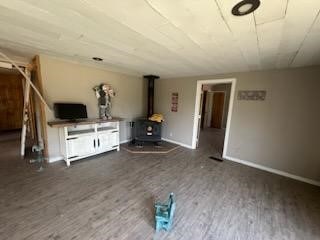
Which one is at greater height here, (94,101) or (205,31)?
(205,31)

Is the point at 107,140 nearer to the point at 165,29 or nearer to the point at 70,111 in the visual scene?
the point at 70,111

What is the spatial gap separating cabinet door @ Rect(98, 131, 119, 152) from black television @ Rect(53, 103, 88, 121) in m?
0.63

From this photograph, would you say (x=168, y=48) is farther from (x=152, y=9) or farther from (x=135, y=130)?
(x=135, y=130)

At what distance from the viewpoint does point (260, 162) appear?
337 cm

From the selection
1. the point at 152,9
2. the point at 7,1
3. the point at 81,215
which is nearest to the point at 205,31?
the point at 152,9

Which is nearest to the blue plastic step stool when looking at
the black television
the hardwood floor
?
the hardwood floor

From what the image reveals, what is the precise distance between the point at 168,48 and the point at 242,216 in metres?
2.53

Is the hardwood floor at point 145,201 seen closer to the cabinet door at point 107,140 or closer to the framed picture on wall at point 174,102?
the cabinet door at point 107,140

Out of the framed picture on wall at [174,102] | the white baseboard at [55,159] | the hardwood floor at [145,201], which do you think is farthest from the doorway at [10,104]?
the framed picture on wall at [174,102]

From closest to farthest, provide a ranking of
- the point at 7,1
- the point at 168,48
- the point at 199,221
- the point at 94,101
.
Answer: the point at 7,1, the point at 199,221, the point at 168,48, the point at 94,101

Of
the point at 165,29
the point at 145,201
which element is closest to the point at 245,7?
the point at 165,29

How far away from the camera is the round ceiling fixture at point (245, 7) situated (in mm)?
1094

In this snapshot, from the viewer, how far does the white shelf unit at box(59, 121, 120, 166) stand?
310 centimetres

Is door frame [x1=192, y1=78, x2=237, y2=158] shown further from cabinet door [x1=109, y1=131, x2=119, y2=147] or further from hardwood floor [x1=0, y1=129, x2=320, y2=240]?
cabinet door [x1=109, y1=131, x2=119, y2=147]
